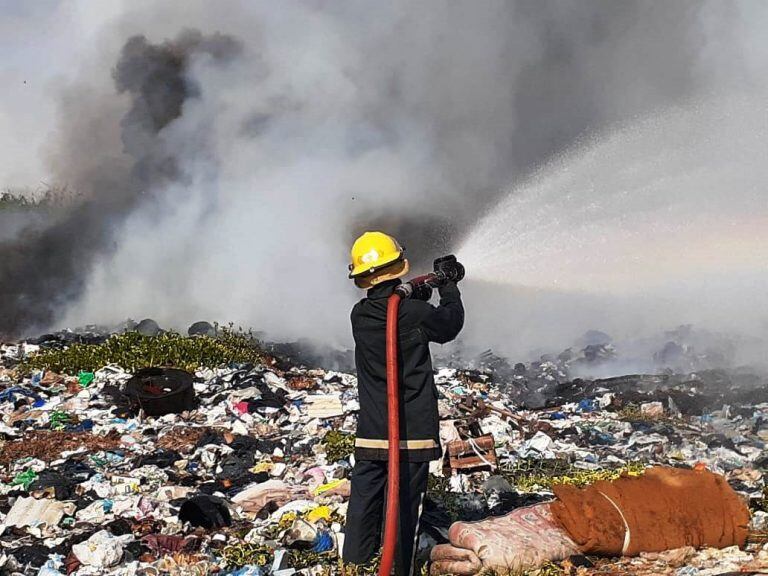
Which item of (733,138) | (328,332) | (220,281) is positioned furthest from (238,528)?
(733,138)

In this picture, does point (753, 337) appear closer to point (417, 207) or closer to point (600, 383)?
point (600, 383)

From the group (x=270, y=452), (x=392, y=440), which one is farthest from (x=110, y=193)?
(x=392, y=440)

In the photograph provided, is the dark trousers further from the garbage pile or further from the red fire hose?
the red fire hose

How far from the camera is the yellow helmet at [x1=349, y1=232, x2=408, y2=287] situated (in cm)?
446

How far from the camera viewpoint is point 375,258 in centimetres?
447

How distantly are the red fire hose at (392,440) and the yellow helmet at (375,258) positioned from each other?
292 mm

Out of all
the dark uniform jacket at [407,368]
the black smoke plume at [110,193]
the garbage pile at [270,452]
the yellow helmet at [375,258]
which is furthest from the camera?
the black smoke plume at [110,193]

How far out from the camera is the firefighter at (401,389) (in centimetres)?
438

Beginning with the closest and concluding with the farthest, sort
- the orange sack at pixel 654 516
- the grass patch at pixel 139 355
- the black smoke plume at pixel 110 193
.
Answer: the orange sack at pixel 654 516
the grass patch at pixel 139 355
the black smoke plume at pixel 110 193

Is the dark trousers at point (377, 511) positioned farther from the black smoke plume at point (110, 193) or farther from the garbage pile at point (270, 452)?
the black smoke plume at point (110, 193)

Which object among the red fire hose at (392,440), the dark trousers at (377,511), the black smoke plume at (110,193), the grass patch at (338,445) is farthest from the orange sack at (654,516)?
the black smoke plume at (110,193)

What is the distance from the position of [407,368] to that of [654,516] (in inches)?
69.5

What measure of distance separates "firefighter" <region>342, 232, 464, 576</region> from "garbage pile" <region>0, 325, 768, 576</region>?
0.42 m

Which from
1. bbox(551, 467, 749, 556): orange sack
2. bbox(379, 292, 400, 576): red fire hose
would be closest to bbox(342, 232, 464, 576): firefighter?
bbox(379, 292, 400, 576): red fire hose
